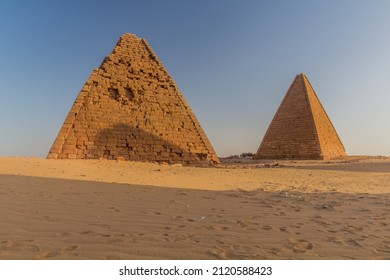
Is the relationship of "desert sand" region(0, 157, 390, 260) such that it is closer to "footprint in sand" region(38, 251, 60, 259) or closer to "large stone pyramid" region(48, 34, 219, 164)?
"footprint in sand" region(38, 251, 60, 259)

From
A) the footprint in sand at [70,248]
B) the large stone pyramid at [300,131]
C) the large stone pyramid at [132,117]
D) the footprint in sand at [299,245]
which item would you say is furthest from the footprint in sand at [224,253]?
the large stone pyramid at [300,131]

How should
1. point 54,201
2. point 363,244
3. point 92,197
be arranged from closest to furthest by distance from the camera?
point 363,244
point 54,201
point 92,197

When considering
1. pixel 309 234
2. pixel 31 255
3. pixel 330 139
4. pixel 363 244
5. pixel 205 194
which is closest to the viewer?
pixel 31 255

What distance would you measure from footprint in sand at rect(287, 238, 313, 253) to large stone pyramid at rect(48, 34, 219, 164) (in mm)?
10616

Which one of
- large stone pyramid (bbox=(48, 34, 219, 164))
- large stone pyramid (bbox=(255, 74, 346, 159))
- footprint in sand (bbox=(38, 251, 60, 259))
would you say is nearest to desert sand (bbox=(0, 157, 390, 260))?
footprint in sand (bbox=(38, 251, 60, 259))

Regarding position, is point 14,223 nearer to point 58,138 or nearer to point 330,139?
point 58,138

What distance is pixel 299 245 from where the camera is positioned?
271 cm

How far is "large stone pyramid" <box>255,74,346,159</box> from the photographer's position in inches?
934

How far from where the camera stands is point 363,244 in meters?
2.77

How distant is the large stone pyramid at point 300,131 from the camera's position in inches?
934

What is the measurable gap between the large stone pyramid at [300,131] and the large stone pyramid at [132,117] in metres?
12.2

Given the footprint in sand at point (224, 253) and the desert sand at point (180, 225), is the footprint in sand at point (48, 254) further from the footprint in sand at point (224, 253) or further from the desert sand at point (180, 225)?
the footprint in sand at point (224, 253)

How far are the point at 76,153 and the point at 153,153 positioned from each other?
313 cm

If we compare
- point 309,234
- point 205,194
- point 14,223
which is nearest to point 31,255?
point 14,223
